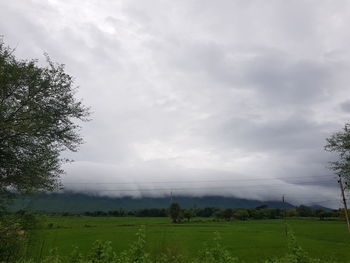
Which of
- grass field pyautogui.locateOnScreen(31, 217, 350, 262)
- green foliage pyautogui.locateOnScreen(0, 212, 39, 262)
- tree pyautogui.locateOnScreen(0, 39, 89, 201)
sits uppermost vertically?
tree pyautogui.locateOnScreen(0, 39, 89, 201)

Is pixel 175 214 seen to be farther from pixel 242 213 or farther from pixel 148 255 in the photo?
pixel 148 255

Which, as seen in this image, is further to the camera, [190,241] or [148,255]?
[190,241]

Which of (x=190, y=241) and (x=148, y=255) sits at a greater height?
(x=148, y=255)

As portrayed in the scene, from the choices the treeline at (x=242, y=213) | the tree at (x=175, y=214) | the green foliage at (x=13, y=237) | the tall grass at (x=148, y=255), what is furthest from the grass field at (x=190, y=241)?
the treeline at (x=242, y=213)

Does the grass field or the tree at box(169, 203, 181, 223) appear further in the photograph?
the tree at box(169, 203, 181, 223)

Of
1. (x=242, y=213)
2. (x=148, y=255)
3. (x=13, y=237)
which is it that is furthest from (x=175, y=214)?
(x=148, y=255)

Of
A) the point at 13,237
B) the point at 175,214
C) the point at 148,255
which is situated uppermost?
the point at 148,255

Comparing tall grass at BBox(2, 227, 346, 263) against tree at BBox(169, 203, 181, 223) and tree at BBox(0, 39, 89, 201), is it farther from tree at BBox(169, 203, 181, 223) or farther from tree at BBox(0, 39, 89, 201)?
tree at BBox(169, 203, 181, 223)

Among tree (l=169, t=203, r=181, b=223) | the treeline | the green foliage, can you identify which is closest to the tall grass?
the green foliage

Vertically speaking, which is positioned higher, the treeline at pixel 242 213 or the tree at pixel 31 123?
the tree at pixel 31 123

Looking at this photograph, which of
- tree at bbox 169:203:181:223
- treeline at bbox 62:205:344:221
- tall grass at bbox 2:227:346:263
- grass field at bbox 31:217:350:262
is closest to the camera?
tall grass at bbox 2:227:346:263

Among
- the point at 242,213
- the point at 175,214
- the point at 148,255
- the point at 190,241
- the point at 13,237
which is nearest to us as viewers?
the point at 148,255

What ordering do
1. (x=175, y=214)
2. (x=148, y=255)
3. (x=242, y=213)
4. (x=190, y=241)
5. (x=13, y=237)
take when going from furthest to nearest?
(x=242, y=213) < (x=175, y=214) < (x=190, y=241) < (x=13, y=237) < (x=148, y=255)

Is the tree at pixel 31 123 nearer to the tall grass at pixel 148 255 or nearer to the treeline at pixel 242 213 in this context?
the tall grass at pixel 148 255
